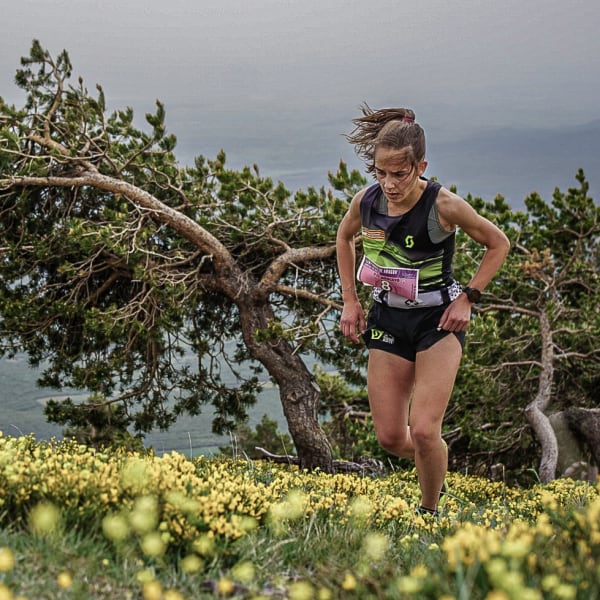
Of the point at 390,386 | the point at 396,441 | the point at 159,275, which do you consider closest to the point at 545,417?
the point at 159,275

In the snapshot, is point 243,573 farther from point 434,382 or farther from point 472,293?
point 472,293

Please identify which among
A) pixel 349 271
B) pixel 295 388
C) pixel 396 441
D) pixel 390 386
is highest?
pixel 349 271

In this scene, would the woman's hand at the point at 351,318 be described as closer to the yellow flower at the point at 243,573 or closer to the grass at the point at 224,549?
the grass at the point at 224,549

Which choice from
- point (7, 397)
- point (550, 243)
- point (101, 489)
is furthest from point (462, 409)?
point (7, 397)

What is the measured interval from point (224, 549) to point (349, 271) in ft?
9.99

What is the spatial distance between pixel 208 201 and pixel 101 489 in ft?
33.1

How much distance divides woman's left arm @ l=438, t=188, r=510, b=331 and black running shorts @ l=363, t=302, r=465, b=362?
0.11 meters

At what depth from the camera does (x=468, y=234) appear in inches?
189

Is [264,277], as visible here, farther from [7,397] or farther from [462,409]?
[7,397]

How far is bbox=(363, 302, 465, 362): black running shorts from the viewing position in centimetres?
487

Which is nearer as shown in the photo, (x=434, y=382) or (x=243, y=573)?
(x=243, y=573)

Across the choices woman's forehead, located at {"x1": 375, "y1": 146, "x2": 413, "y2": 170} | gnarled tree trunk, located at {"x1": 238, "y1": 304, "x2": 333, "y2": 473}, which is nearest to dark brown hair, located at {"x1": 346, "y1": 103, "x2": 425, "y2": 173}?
woman's forehead, located at {"x1": 375, "y1": 146, "x2": 413, "y2": 170}

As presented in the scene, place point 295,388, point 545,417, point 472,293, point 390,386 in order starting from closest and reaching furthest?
1. point 472,293
2. point 390,386
3. point 295,388
4. point 545,417

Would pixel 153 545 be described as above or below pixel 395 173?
below
